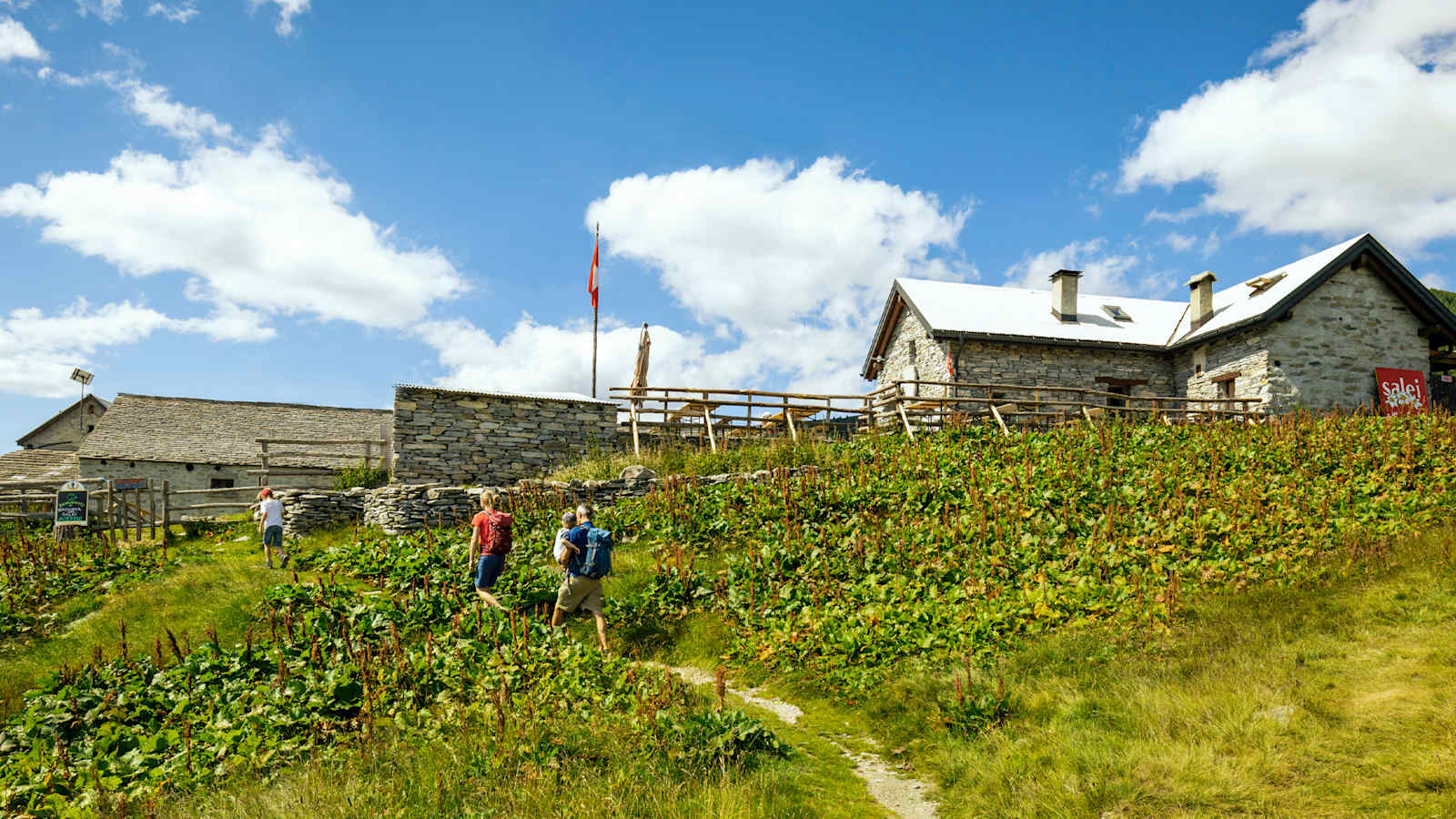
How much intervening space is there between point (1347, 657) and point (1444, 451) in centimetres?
740

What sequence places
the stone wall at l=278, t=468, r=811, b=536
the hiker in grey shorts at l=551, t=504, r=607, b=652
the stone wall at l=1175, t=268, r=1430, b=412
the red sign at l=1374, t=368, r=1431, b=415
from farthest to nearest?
the red sign at l=1374, t=368, r=1431, b=415, the stone wall at l=1175, t=268, r=1430, b=412, the stone wall at l=278, t=468, r=811, b=536, the hiker in grey shorts at l=551, t=504, r=607, b=652

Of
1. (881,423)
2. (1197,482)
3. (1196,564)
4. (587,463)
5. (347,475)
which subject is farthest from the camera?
(881,423)

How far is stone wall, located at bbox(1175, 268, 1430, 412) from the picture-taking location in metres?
20.4

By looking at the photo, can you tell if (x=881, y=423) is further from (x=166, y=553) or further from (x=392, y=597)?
(x=166, y=553)

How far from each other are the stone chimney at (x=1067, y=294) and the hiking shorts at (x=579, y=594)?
68.4 feet

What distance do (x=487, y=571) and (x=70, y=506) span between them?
12.1m

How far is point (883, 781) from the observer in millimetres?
5648

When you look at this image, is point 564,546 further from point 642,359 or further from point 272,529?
point 642,359

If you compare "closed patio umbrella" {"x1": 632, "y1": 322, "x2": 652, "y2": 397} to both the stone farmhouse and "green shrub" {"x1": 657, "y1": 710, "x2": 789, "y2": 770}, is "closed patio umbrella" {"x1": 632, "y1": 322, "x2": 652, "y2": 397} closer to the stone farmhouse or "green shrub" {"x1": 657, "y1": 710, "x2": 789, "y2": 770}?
the stone farmhouse

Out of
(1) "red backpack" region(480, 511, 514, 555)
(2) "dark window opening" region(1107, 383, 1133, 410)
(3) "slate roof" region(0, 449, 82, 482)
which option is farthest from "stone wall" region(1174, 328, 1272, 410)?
(3) "slate roof" region(0, 449, 82, 482)

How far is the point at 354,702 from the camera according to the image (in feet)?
20.3

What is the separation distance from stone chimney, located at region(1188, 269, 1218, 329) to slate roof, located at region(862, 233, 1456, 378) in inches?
10.9

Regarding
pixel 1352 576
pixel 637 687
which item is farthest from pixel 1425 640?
pixel 637 687

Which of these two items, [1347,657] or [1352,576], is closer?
[1347,657]
